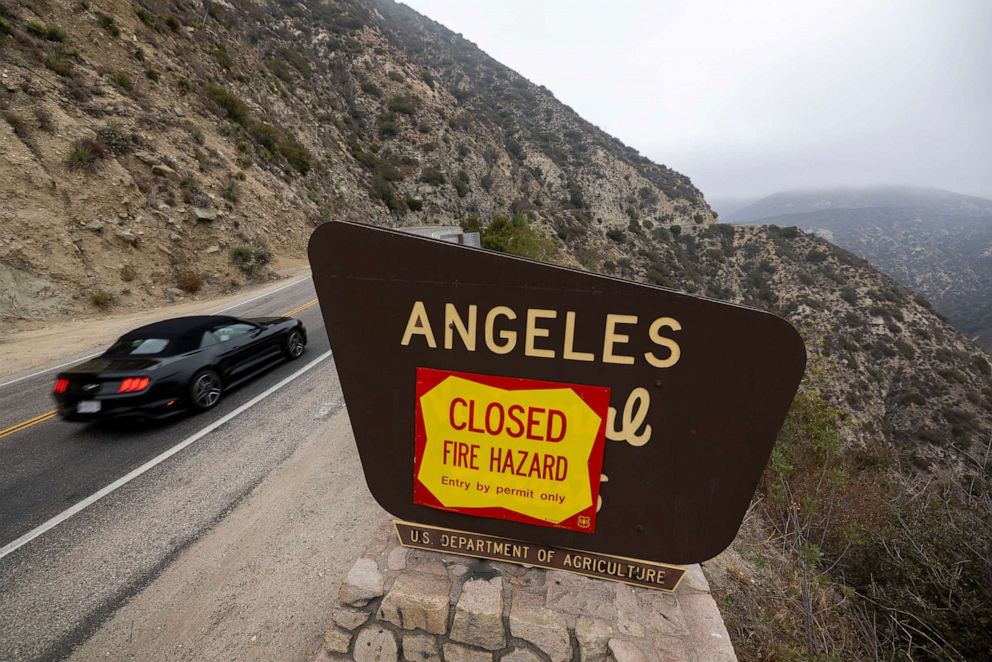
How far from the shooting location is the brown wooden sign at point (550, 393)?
71.7 inches

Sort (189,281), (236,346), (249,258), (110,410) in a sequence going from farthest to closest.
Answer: (249,258) → (189,281) → (236,346) → (110,410)

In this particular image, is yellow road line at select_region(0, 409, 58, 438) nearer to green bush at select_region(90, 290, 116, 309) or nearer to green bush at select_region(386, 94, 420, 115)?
green bush at select_region(90, 290, 116, 309)

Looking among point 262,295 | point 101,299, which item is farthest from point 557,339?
point 101,299

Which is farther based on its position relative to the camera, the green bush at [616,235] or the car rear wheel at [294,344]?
the green bush at [616,235]

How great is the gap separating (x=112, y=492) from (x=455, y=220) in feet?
99.6

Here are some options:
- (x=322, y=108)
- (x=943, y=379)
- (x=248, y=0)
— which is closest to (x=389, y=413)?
(x=322, y=108)

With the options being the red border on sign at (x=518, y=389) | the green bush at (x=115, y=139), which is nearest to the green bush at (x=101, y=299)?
the green bush at (x=115, y=139)

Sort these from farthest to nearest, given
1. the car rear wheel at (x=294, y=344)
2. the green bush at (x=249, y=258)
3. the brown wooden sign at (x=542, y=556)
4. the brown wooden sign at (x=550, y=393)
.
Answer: the green bush at (x=249, y=258), the car rear wheel at (x=294, y=344), the brown wooden sign at (x=542, y=556), the brown wooden sign at (x=550, y=393)

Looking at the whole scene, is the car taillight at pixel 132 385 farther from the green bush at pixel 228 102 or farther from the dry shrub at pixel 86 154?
the green bush at pixel 228 102

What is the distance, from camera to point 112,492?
Answer: 453cm

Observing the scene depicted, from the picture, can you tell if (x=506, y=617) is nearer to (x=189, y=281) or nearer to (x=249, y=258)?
(x=189, y=281)

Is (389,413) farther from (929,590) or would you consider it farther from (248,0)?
(248,0)

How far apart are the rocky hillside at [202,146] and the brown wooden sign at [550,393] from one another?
585 inches

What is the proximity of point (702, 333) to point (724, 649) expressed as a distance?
70.6 inches
